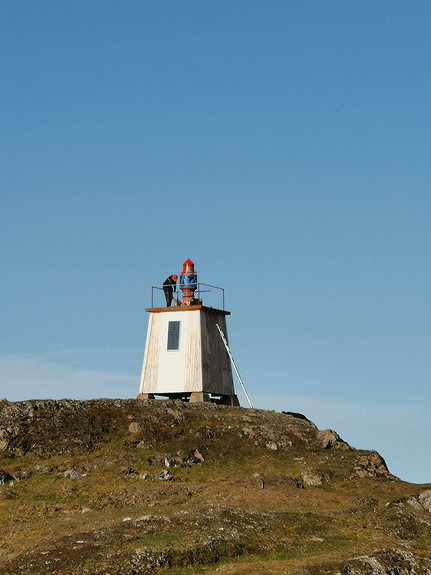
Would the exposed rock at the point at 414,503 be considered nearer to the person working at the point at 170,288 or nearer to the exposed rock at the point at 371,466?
the exposed rock at the point at 371,466

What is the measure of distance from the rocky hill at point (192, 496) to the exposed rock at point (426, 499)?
0.51 meters

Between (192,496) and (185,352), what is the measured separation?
65.0 ft

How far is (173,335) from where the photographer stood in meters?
64.1

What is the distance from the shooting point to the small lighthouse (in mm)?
63062

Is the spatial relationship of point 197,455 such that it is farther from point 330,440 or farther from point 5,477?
point 5,477

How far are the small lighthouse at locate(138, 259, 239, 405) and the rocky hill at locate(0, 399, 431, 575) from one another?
3.65 meters

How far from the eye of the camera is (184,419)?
5562 centimetres

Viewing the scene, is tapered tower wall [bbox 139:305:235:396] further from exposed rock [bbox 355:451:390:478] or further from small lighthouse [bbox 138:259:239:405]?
exposed rock [bbox 355:451:390:478]

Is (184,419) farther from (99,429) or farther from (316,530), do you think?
(316,530)

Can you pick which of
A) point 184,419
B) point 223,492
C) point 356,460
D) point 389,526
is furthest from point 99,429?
point 389,526

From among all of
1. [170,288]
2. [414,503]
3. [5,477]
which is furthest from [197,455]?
[170,288]

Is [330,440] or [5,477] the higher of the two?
[330,440]

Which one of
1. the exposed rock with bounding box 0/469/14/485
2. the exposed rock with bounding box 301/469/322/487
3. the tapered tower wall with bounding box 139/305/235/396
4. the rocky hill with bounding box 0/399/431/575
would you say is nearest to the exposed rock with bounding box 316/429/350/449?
the rocky hill with bounding box 0/399/431/575

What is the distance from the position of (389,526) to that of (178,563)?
12.9 metres
